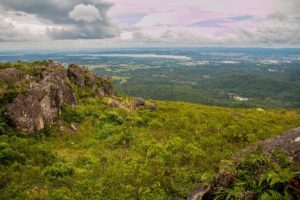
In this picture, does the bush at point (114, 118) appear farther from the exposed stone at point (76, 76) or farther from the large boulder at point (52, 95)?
the exposed stone at point (76, 76)

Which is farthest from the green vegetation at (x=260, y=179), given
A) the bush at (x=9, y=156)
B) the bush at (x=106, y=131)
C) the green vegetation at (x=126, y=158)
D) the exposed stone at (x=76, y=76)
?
the exposed stone at (x=76, y=76)

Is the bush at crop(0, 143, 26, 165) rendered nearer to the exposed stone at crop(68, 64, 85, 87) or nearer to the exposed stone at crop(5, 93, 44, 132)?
the exposed stone at crop(5, 93, 44, 132)

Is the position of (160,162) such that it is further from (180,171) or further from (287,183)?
(287,183)

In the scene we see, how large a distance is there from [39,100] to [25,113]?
2761 mm

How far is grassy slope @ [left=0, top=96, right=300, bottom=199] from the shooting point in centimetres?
1702

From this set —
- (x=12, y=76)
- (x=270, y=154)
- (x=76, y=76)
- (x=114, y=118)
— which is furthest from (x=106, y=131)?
(x=270, y=154)

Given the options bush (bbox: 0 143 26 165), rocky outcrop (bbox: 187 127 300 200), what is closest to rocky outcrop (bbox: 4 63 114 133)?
bush (bbox: 0 143 26 165)

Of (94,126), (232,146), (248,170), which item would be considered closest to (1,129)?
(94,126)

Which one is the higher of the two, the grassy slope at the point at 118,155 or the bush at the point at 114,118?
the bush at the point at 114,118

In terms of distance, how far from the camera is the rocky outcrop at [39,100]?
25.1 metres

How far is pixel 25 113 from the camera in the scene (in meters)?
25.3

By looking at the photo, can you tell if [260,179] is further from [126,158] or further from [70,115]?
[70,115]

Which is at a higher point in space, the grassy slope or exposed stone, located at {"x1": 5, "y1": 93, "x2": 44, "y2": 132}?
exposed stone, located at {"x1": 5, "y1": 93, "x2": 44, "y2": 132}

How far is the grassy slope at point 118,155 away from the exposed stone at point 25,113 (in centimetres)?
104
